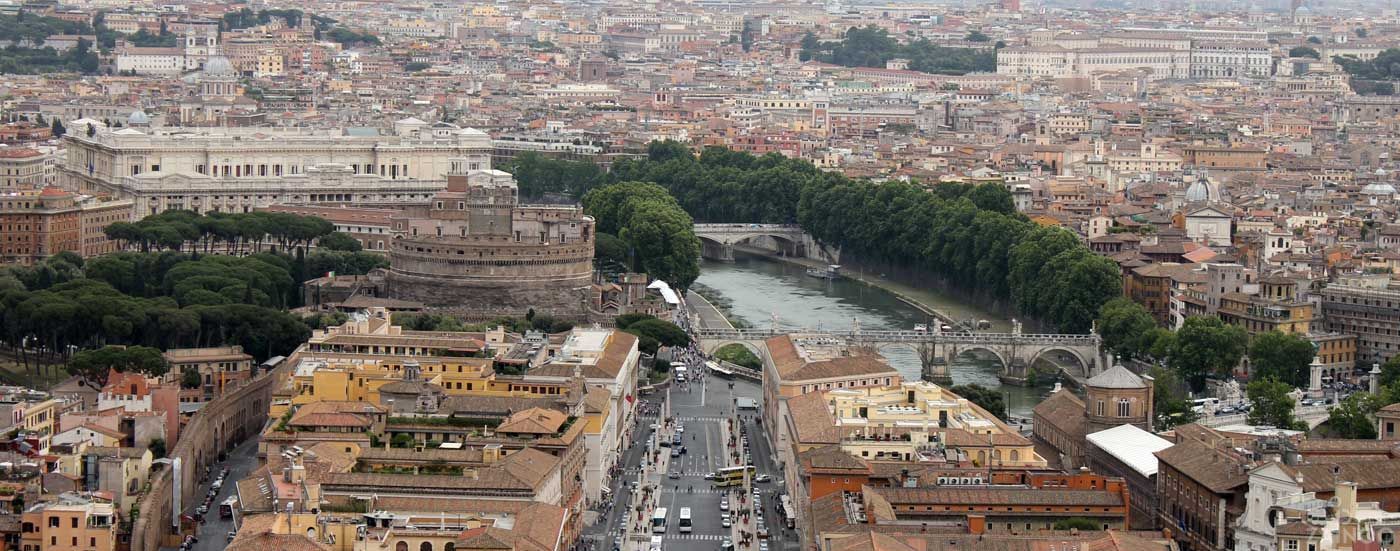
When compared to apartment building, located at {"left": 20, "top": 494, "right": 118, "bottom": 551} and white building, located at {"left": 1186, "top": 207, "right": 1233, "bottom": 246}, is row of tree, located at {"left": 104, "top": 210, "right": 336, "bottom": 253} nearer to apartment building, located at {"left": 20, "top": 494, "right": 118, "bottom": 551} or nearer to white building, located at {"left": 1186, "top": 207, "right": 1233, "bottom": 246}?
white building, located at {"left": 1186, "top": 207, "right": 1233, "bottom": 246}

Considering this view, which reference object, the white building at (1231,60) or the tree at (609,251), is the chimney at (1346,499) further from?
the white building at (1231,60)

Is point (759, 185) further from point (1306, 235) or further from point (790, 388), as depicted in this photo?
point (790, 388)

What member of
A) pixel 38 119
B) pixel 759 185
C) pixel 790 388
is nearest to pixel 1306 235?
pixel 759 185

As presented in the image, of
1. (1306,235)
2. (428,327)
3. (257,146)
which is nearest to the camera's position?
(428,327)

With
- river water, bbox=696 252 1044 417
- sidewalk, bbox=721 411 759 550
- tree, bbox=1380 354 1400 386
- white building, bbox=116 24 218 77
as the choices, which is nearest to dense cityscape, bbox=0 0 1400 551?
sidewalk, bbox=721 411 759 550

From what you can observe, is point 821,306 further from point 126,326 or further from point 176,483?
point 176,483

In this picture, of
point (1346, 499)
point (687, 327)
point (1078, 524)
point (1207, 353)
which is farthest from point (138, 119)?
point (1346, 499)
